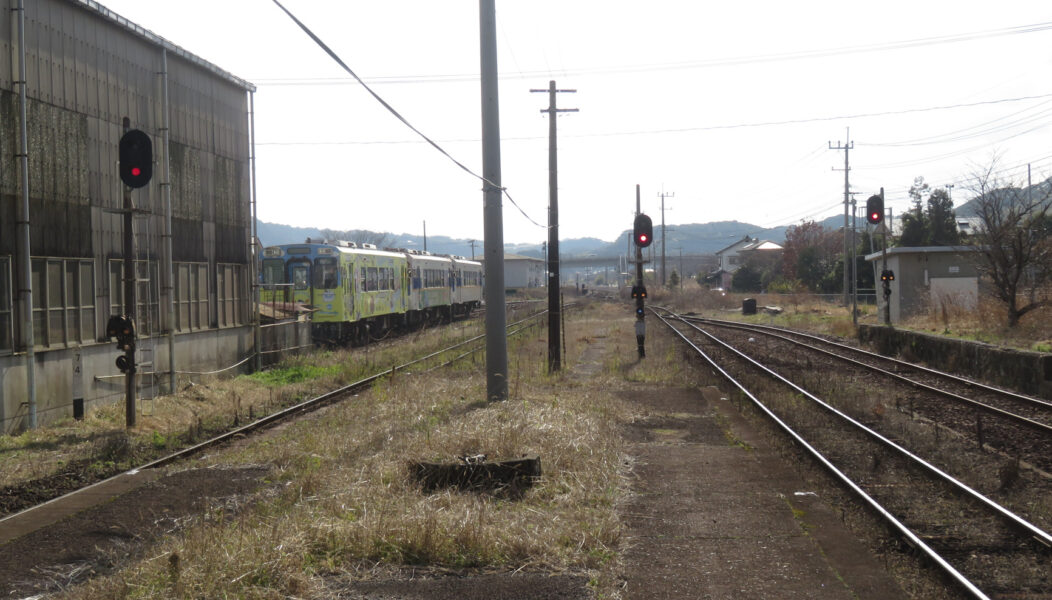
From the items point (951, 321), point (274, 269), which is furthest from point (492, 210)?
point (951, 321)

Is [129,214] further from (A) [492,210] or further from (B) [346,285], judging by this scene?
(B) [346,285]

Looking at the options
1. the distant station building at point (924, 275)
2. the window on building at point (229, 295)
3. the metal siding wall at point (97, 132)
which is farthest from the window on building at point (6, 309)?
the distant station building at point (924, 275)

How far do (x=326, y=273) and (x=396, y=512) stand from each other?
17078mm

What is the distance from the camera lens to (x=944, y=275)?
29.3 meters

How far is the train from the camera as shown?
2262 centimetres

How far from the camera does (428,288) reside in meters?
34.2

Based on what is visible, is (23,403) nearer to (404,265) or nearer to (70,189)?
(70,189)

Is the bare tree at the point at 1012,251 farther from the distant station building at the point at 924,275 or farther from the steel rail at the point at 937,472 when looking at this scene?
the steel rail at the point at 937,472

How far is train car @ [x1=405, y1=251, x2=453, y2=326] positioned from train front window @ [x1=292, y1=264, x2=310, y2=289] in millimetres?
7545

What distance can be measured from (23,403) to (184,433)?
2.08 meters

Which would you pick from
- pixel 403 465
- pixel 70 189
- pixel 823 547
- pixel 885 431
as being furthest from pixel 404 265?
pixel 823 547

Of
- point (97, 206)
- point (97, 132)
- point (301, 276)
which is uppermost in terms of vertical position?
point (97, 132)

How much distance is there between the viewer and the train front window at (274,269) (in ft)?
76.2

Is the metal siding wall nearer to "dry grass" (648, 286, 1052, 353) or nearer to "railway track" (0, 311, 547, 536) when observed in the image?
"railway track" (0, 311, 547, 536)
